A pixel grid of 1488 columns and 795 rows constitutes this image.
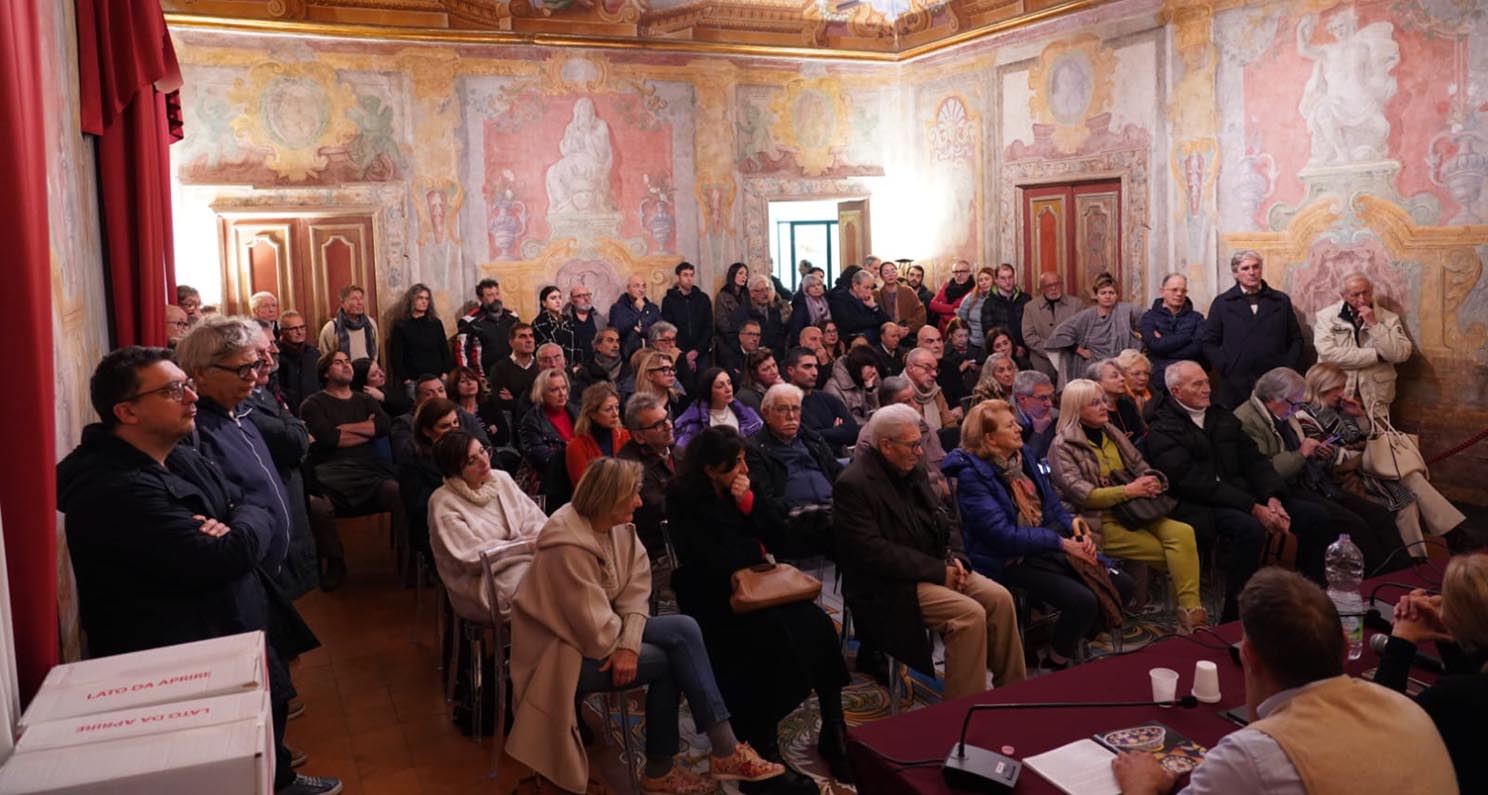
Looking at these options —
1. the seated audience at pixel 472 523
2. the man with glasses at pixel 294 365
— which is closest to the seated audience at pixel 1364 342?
the seated audience at pixel 472 523

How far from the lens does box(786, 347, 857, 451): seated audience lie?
Answer: 25.5 feet

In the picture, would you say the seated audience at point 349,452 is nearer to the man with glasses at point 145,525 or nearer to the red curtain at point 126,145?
the red curtain at point 126,145

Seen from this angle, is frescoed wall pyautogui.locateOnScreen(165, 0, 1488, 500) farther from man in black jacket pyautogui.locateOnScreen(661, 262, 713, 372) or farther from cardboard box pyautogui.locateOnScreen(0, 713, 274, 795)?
cardboard box pyautogui.locateOnScreen(0, 713, 274, 795)

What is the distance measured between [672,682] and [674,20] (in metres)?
9.97

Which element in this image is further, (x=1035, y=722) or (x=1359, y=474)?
(x=1359, y=474)

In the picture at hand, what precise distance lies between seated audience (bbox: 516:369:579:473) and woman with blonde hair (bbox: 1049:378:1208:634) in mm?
3065

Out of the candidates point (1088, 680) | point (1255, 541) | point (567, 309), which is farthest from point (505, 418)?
point (1088, 680)

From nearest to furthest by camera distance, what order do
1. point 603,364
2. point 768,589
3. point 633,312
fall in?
point 768,589
point 603,364
point 633,312

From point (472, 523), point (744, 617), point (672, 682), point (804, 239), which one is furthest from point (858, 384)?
point (804, 239)

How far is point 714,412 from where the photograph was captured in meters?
7.13

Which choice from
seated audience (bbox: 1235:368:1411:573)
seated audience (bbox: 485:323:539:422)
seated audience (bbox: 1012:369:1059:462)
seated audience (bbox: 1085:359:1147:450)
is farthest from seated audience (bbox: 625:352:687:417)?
seated audience (bbox: 1235:368:1411:573)

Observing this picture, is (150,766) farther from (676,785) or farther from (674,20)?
(674,20)

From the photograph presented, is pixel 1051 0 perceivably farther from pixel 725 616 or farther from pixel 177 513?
pixel 177 513

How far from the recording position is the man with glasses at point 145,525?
336 centimetres
